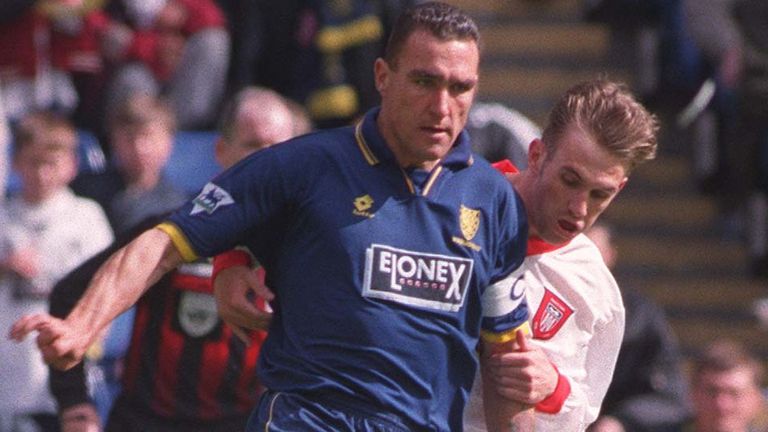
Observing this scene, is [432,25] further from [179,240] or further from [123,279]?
[123,279]

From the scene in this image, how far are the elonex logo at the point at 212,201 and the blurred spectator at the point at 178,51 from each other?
4.75 metres

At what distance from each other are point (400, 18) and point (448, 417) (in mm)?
1023

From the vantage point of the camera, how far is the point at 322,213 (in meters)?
4.62

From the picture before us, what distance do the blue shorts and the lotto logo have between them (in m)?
0.29

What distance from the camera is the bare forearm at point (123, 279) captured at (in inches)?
172

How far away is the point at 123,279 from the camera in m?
4.45

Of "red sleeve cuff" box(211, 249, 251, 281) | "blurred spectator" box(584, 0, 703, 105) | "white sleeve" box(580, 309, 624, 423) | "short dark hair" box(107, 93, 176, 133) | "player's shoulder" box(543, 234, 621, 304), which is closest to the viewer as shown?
"red sleeve cuff" box(211, 249, 251, 281)

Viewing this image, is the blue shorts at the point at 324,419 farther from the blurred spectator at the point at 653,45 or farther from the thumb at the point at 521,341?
the blurred spectator at the point at 653,45

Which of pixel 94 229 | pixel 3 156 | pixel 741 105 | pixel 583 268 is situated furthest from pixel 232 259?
pixel 741 105

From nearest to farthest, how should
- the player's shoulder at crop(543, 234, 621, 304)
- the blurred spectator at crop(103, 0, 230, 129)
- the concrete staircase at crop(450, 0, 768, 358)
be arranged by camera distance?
the player's shoulder at crop(543, 234, 621, 304) < the blurred spectator at crop(103, 0, 230, 129) < the concrete staircase at crop(450, 0, 768, 358)

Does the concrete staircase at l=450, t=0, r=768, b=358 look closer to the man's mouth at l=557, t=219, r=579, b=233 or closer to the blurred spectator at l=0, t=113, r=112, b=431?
the blurred spectator at l=0, t=113, r=112, b=431

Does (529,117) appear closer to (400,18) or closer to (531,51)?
(531,51)

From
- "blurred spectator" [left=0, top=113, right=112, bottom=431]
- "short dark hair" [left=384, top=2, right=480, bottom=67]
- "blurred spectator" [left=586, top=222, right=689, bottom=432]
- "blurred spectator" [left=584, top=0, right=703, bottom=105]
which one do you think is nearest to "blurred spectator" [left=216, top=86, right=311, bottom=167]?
"blurred spectator" [left=0, top=113, right=112, bottom=431]

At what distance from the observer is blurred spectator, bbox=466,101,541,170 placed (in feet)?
26.0
